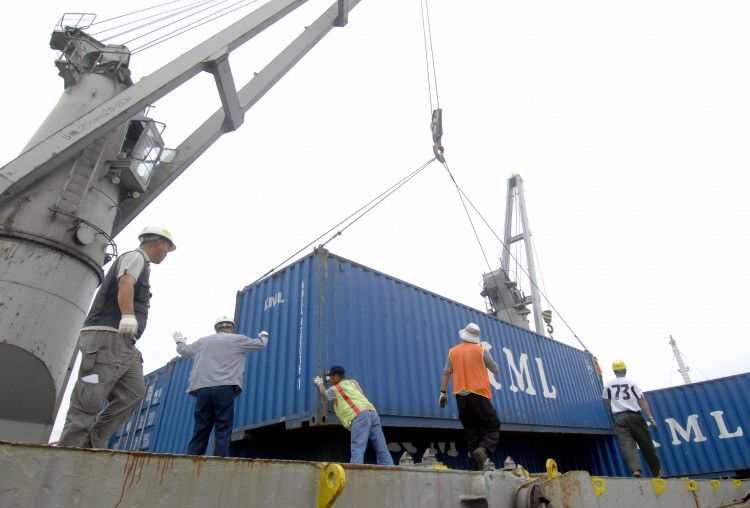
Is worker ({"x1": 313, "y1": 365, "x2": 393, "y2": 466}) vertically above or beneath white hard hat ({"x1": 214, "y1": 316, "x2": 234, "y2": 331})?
beneath

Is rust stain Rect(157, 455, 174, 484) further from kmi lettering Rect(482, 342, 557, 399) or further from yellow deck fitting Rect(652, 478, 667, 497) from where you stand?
kmi lettering Rect(482, 342, 557, 399)

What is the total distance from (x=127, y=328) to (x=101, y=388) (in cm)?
40

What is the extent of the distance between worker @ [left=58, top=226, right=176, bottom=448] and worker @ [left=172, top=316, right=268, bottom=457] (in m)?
1.06

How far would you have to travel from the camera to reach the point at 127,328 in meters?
2.74

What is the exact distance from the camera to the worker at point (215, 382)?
4.05 metres

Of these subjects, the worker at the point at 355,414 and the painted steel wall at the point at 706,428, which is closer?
the worker at the point at 355,414

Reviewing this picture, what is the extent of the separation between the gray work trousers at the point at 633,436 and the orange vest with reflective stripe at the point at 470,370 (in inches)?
104

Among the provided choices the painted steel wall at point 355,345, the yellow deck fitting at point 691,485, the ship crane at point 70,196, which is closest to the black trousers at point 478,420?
the painted steel wall at point 355,345

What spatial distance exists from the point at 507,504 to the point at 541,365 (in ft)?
22.4

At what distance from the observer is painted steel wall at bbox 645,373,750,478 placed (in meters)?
9.14

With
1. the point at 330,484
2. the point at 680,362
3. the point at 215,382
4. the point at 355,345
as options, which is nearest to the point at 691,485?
the point at 355,345

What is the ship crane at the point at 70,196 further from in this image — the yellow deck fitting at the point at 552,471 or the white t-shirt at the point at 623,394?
the white t-shirt at the point at 623,394

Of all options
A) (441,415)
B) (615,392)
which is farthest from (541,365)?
(441,415)

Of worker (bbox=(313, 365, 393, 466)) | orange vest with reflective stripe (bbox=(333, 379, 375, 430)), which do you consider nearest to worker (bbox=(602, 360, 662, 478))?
worker (bbox=(313, 365, 393, 466))
